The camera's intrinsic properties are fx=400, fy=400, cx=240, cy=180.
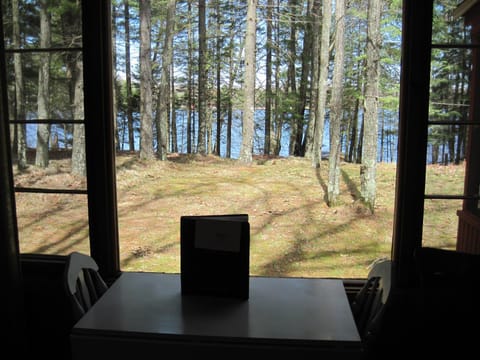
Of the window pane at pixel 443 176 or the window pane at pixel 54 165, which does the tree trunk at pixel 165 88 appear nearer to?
the window pane at pixel 54 165

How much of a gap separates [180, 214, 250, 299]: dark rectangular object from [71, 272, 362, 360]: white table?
0.14 ft

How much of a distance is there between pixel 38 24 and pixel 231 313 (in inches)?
63.6

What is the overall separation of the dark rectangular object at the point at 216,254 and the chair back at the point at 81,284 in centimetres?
36

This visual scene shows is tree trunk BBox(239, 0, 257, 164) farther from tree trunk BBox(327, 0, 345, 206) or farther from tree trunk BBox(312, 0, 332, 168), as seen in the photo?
tree trunk BBox(327, 0, 345, 206)

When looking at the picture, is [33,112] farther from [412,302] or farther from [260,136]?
[260,136]

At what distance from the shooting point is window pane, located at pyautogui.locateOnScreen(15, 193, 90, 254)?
1959 mm

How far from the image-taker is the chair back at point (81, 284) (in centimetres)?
127

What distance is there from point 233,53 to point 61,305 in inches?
278

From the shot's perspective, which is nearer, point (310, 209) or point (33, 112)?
point (33, 112)

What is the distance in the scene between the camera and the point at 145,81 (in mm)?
6945

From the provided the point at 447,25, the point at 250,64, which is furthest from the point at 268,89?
the point at 447,25

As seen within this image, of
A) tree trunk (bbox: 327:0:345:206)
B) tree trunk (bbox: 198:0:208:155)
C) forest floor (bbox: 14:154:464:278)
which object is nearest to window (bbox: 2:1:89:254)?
forest floor (bbox: 14:154:464:278)

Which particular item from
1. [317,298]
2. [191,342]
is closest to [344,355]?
[317,298]

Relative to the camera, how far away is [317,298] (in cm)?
138
